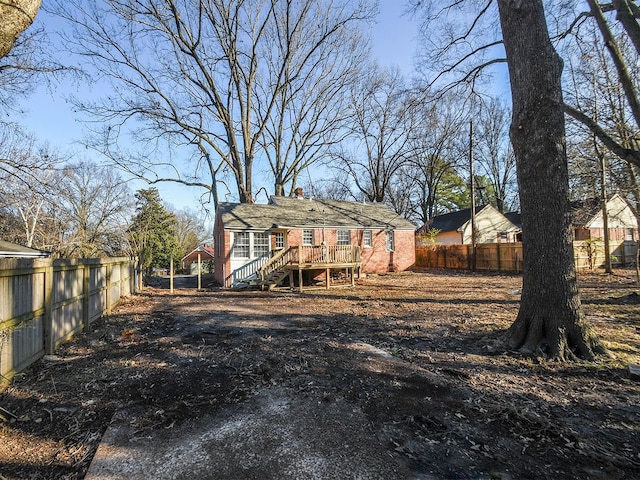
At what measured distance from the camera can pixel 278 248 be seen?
18016mm

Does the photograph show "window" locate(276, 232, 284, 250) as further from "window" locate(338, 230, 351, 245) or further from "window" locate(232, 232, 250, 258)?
"window" locate(338, 230, 351, 245)

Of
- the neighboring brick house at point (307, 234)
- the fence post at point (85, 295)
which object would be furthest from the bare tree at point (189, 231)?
the fence post at point (85, 295)

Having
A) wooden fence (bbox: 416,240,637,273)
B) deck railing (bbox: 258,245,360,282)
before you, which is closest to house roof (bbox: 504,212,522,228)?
wooden fence (bbox: 416,240,637,273)

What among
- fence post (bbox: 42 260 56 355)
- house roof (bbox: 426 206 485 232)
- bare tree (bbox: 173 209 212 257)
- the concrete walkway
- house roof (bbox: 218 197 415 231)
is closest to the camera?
the concrete walkway

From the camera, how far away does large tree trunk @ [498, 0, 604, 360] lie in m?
4.63

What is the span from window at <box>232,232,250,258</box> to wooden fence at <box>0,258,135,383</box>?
360 inches

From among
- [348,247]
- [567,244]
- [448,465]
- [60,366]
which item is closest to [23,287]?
[60,366]

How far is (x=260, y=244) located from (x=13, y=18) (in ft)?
51.1

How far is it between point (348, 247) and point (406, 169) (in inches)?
860

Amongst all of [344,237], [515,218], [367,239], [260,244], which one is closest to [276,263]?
[260,244]

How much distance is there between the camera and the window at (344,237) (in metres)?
20.5

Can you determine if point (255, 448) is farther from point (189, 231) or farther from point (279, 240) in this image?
point (189, 231)

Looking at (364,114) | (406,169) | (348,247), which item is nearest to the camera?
(348,247)

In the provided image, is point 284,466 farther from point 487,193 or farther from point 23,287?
point 487,193
